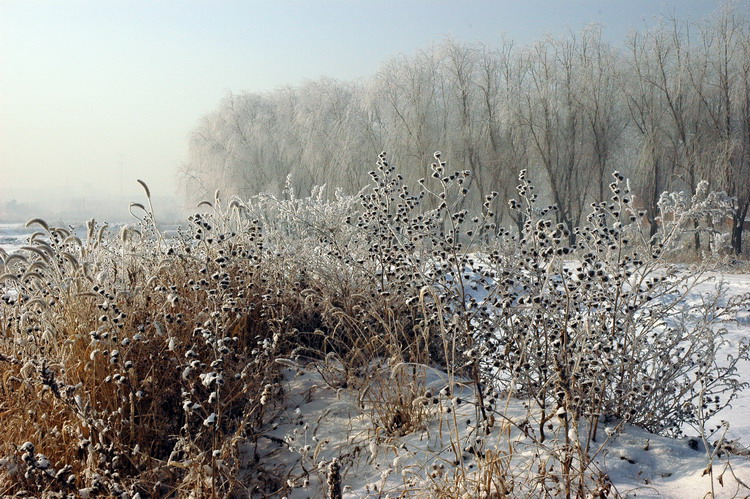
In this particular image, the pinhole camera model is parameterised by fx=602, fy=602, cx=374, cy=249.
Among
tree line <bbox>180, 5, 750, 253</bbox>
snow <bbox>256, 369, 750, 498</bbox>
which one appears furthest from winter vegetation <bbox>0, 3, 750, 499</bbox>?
tree line <bbox>180, 5, 750, 253</bbox>

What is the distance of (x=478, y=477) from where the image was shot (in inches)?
97.7

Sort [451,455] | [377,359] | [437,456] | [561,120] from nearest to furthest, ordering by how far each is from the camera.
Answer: [437,456], [451,455], [377,359], [561,120]

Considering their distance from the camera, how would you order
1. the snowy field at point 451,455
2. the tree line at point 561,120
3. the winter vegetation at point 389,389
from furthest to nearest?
the tree line at point 561,120 < the winter vegetation at point 389,389 < the snowy field at point 451,455

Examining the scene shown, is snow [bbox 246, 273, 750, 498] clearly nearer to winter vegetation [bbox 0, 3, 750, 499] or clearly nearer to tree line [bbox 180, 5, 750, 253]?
A: winter vegetation [bbox 0, 3, 750, 499]

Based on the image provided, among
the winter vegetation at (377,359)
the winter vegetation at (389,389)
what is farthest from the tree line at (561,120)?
the winter vegetation at (389,389)

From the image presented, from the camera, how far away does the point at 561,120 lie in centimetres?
2061

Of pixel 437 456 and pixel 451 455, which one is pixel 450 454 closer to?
pixel 451 455

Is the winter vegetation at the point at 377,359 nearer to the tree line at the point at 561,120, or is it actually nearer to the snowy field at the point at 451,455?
the snowy field at the point at 451,455

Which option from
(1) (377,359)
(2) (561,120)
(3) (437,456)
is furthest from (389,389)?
(2) (561,120)

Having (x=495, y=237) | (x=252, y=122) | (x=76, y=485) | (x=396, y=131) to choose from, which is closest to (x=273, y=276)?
(x=495, y=237)

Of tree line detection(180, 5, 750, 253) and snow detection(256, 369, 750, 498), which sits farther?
tree line detection(180, 5, 750, 253)

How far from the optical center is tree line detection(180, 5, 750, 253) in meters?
17.8

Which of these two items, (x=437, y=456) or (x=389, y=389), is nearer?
(x=437, y=456)

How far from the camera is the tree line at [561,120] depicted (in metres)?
17.8
